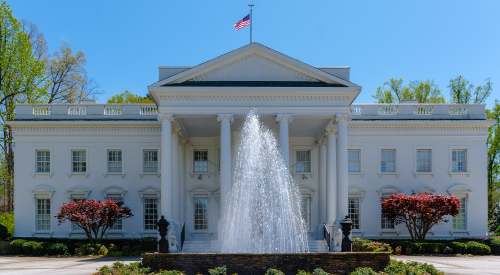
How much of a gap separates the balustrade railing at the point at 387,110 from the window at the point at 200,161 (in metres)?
13.0

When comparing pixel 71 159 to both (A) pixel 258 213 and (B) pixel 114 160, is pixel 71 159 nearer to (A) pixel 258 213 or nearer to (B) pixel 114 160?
(B) pixel 114 160

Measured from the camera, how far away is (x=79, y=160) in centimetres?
3117

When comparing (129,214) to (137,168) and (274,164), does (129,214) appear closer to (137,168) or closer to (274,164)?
(137,168)

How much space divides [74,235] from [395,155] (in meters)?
23.3

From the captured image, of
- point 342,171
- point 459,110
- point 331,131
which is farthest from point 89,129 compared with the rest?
point 459,110

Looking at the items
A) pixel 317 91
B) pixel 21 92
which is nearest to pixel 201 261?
pixel 317 91

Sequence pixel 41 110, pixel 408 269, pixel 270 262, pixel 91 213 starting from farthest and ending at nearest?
1. pixel 41 110
2. pixel 91 213
3. pixel 270 262
4. pixel 408 269

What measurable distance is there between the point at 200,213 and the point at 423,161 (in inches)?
646

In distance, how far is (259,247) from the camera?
21344 millimetres

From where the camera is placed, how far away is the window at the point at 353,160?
1237 inches

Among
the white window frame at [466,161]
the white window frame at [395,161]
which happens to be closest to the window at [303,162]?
the white window frame at [395,161]

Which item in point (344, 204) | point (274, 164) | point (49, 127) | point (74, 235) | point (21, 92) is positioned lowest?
point (74, 235)

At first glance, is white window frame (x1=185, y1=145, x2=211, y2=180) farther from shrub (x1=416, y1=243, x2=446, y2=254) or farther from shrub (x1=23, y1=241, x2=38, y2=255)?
shrub (x1=416, y1=243, x2=446, y2=254)

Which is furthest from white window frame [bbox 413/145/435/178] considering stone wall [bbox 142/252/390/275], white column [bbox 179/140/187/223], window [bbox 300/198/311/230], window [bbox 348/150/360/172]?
white column [bbox 179/140/187/223]
